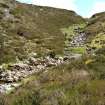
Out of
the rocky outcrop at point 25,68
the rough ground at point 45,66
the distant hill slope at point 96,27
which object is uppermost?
the distant hill slope at point 96,27

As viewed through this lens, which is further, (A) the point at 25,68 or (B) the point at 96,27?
(B) the point at 96,27

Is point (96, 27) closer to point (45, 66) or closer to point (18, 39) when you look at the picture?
point (18, 39)

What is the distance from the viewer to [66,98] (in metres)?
12.3

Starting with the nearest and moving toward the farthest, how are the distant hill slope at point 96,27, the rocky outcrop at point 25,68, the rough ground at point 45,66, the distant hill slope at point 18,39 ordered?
the rough ground at point 45,66, the rocky outcrop at point 25,68, the distant hill slope at point 18,39, the distant hill slope at point 96,27

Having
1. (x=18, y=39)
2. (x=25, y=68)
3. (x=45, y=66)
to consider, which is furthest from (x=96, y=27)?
(x=25, y=68)

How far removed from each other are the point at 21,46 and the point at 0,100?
35434 mm

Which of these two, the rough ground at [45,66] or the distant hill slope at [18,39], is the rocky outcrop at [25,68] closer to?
the rough ground at [45,66]

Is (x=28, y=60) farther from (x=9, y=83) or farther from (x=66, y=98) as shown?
(x=66, y=98)

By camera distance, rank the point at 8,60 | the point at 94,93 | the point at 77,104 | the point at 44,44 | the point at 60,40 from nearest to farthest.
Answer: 1. the point at 77,104
2. the point at 94,93
3. the point at 8,60
4. the point at 44,44
5. the point at 60,40

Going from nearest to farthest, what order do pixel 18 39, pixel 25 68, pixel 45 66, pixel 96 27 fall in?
pixel 25 68 < pixel 45 66 < pixel 18 39 < pixel 96 27

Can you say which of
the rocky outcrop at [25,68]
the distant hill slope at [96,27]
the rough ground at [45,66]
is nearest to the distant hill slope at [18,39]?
the rough ground at [45,66]

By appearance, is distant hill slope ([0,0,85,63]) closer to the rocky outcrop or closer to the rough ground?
the rough ground

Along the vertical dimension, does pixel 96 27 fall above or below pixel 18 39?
above

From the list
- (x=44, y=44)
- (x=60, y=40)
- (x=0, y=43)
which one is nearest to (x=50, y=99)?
(x=0, y=43)
